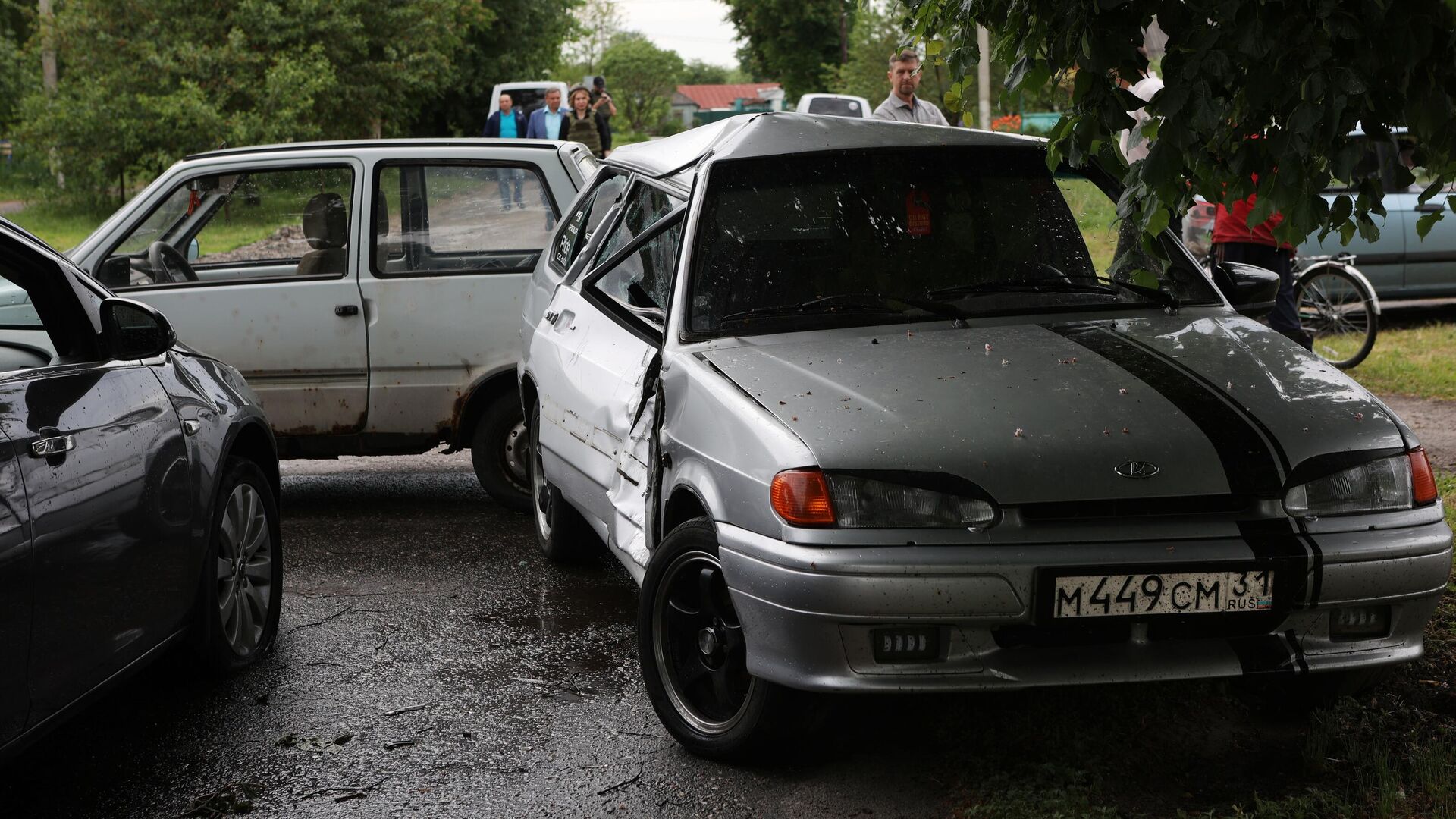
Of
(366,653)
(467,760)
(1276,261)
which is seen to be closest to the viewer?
(467,760)

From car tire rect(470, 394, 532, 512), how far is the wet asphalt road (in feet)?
3.50

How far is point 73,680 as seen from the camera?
3.80 meters

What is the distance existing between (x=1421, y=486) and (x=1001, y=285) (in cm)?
140

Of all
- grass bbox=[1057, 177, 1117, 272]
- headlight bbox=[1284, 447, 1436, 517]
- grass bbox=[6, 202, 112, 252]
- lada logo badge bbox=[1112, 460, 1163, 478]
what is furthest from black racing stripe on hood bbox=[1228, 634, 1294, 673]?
grass bbox=[6, 202, 112, 252]

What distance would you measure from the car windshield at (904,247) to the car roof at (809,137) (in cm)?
4

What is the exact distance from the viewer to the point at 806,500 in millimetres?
3668

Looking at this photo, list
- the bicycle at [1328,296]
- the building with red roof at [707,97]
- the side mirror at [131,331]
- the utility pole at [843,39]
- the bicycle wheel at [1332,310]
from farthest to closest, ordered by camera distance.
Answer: the building with red roof at [707,97] < the utility pole at [843,39] < the bicycle wheel at [1332,310] < the bicycle at [1328,296] < the side mirror at [131,331]

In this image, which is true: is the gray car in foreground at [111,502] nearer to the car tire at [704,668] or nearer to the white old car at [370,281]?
the car tire at [704,668]

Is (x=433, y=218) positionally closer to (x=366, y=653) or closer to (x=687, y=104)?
(x=366, y=653)

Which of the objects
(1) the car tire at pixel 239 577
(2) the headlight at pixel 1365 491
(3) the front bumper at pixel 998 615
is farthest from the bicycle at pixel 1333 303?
(1) the car tire at pixel 239 577

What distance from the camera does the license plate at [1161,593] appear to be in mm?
3615

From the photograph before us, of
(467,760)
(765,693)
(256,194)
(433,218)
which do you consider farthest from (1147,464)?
(256,194)

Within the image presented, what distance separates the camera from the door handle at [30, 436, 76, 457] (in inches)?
142

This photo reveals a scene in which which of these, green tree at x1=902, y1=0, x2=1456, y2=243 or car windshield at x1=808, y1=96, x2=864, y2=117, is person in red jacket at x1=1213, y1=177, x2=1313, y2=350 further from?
car windshield at x1=808, y1=96, x2=864, y2=117
